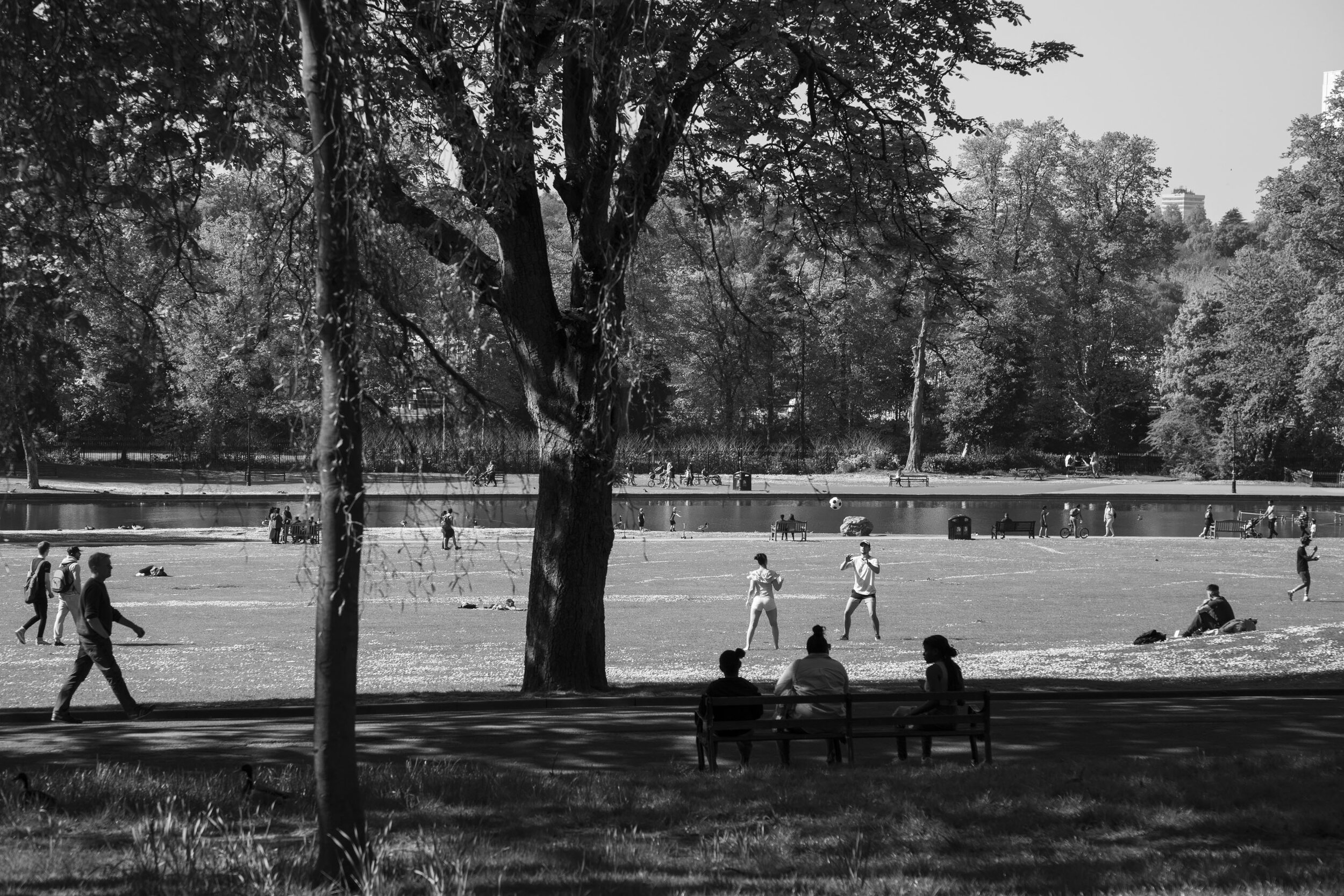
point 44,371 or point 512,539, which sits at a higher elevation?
point 44,371

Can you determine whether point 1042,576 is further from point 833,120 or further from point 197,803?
point 197,803

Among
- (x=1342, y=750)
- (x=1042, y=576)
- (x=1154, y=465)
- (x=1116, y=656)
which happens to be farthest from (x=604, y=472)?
(x=1154, y=465)

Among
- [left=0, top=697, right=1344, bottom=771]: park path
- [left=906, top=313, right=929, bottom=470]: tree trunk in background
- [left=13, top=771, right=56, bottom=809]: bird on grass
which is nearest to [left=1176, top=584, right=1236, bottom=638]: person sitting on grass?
[left=0, top=697, right=1344, bottom=771]: park path

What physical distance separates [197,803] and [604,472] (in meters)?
5.26

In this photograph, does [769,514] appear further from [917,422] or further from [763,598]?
[763,598]

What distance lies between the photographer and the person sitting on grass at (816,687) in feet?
32.9

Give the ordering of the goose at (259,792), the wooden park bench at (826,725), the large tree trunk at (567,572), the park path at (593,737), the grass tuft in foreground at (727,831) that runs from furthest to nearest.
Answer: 1. the large tree trunk at (567,572)
2. the park path at (593,737)
3. the wooden park bench at (826,725)
4. the goose at (259,792)
5. the grass tuft in foreground at (727,831)

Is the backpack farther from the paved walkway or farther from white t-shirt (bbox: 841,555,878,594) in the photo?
the paved walkway

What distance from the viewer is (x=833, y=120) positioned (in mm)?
14516

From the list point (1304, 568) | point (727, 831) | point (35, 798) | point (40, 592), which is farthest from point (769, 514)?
point (35, 798)

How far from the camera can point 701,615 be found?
87.5ft

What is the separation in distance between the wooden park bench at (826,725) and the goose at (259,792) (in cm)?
303

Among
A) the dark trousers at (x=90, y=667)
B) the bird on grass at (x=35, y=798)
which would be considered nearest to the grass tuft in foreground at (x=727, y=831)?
the bird on grass at (x=35, y=798)

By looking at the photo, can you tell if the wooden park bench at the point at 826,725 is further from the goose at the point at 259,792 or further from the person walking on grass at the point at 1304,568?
the person walking on grass at the point at 1304,568
